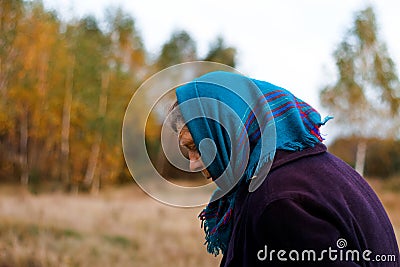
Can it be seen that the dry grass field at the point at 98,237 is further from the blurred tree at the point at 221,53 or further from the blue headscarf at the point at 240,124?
the blurred tree at the point at 221,53

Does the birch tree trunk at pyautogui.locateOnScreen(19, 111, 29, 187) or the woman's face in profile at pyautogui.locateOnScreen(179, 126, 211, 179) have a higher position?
the woman's face in profile at pyautogui.locateOnScreen(179, 126, 211, 179)

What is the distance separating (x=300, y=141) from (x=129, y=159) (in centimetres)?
64

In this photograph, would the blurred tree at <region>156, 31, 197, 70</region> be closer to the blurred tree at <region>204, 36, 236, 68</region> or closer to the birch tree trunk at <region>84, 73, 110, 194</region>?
the blurred tree at <region>204, 36, 236, 68</region>

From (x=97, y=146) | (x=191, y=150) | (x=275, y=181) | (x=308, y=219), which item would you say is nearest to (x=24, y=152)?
(x=97, y=146)

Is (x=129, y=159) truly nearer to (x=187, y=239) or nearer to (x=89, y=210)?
(x=187, y=239)

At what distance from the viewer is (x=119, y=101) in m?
23.1

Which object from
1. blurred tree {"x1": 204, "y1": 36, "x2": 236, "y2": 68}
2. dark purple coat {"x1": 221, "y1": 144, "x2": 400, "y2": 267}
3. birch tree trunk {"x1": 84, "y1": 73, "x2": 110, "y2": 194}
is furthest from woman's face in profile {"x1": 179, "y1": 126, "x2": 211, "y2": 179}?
blurred tree {"x1": 204, "y1": 36, "x2": 236, "y2": 68}

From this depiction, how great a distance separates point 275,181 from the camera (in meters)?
1.52

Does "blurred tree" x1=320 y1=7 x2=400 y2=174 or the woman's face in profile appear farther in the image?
"blurred tree" x1=320 y1=7 x2=400 y2=174

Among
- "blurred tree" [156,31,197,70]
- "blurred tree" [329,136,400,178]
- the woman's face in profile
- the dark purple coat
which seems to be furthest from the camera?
"blurred tree" [156,31,197,70]

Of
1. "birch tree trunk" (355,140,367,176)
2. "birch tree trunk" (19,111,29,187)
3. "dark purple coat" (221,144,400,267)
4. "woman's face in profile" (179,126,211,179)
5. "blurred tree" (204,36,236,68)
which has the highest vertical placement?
"blurred tree" (204,36,236,68)

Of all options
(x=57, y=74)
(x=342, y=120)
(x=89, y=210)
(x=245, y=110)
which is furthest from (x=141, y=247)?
(x=57, y=74)

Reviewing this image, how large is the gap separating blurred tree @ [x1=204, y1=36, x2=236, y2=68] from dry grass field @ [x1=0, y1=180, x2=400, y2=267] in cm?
1515

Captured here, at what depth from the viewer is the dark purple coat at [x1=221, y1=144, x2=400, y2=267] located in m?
1.43
